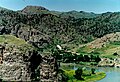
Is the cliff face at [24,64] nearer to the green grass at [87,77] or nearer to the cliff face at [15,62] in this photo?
the cliff face at [15,62]

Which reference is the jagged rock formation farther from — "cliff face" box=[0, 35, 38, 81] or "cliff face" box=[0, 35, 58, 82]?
"cliff face" box=[0, 35, 38, 81]

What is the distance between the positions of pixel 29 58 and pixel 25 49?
346cm

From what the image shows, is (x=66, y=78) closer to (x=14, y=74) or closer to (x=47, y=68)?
(x=47, y=68)

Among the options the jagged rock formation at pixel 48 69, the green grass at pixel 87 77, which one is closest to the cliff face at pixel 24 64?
the jagged rock formation at pixel 48 69

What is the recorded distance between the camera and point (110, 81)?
136 m

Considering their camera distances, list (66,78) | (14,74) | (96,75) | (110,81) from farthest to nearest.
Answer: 1. (96,75)
2. (110,81)
3. (66,78)
4. (14,74)

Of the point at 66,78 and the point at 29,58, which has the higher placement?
the point at 29,58

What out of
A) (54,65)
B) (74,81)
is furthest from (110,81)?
(54,65)

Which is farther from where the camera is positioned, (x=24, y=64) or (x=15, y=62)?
(x=24, y=64)

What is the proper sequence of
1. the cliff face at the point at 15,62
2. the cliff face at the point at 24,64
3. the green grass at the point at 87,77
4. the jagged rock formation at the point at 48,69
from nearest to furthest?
the cliff face at the point at 15,62 < the cliff face at the point at 24,64 < the jagged rock formation at the point at 48,69 < the green grass at the point at 87,77

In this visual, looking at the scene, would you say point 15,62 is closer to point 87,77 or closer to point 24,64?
point 24,64

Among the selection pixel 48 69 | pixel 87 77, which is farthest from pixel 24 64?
pixel 87 77

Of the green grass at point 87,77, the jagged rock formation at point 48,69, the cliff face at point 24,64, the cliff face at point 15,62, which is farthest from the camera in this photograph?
the green grass at point 87,77

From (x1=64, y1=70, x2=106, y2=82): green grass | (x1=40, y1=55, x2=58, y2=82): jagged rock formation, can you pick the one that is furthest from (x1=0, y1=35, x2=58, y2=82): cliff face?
(x1=64, y1=70, x2=106, y2=82): green grass
